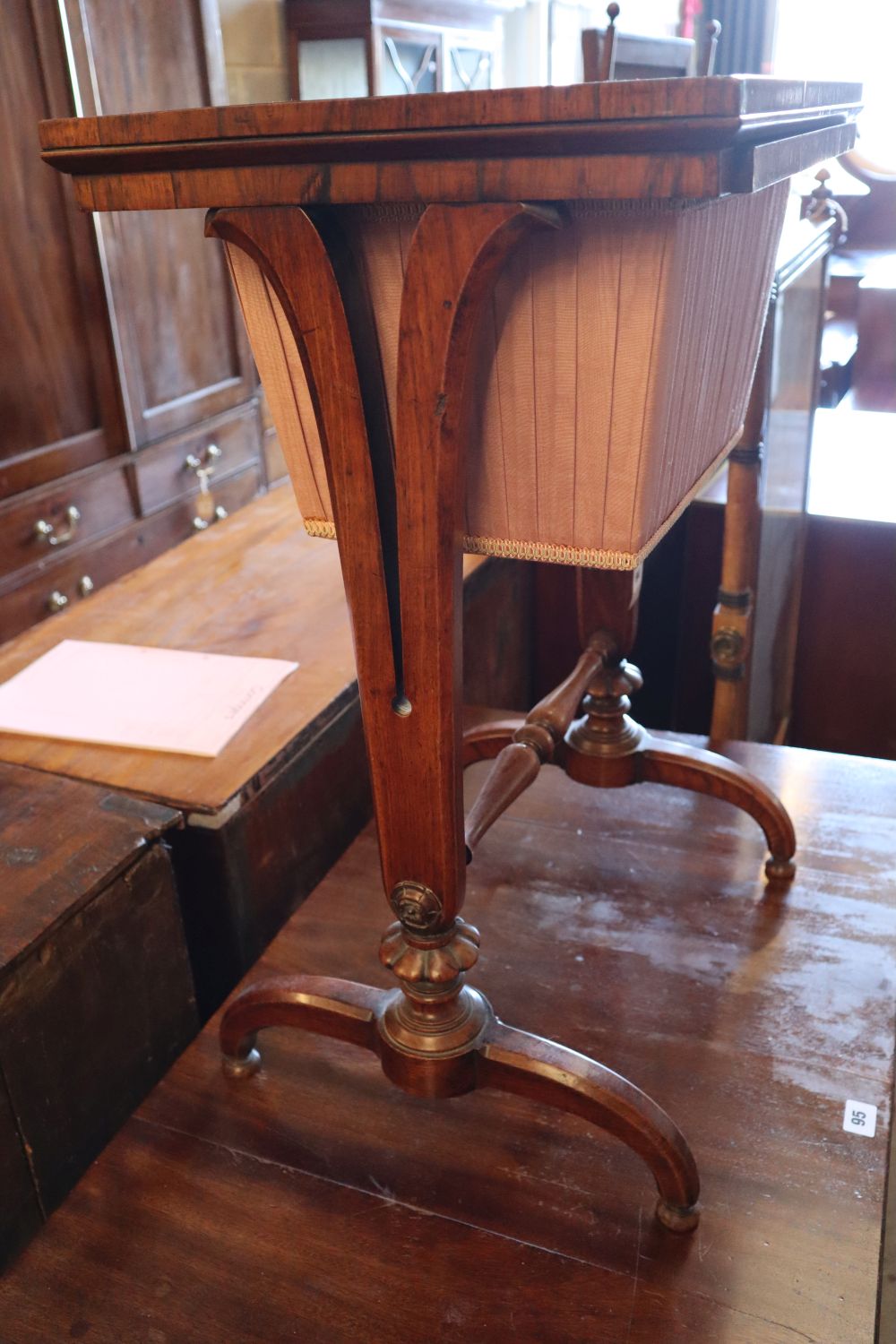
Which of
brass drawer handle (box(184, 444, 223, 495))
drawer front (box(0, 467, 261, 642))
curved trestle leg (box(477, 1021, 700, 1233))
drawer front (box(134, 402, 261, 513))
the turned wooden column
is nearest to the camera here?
curved trestle leg (box(477, 1021, 700, 1233))

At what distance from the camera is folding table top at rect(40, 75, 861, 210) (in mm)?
560

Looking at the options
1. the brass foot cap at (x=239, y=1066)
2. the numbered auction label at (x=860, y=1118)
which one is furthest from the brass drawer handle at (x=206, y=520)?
the numbered auction label at (x=860, y=1118)

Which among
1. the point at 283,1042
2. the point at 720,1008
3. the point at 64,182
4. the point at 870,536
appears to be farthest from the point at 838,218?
the point at 283,1042

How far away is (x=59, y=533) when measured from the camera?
181 cm

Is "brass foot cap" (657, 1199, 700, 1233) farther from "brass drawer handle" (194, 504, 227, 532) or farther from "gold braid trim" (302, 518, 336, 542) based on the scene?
"brass drawer handle" (194, 504, 227, 532)

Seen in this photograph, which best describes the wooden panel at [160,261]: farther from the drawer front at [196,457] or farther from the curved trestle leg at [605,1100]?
the curved trestle leg at [605,1100]

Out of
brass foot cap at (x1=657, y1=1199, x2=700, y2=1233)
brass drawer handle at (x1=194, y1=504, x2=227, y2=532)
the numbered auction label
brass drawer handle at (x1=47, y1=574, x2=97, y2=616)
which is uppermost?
brass drawer handle at (x1=47, y1=574, x2=97, y2=616)

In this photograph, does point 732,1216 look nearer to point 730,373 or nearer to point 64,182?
point 730,373

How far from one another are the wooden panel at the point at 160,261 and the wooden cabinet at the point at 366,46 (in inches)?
24.0

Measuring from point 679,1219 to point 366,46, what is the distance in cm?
261

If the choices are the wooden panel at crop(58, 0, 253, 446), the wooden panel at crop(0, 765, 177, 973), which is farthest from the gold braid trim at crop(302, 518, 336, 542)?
the wooden panel at crop(58, 0, 253, 446)

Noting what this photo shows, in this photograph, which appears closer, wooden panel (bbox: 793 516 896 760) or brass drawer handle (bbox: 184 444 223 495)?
brass drawer handle (bbox: 184 444 223 495)

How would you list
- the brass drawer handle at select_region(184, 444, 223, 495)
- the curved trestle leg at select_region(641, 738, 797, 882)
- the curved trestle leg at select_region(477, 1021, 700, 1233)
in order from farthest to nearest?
the brass drawer handle at select_region(184, 444, 223, 495) < the curved trestle leg at select_region(641, 738, 797, 882) < the curved trestle leg at select_region(477, 1021, 700, 1233)

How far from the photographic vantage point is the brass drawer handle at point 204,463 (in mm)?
2145
